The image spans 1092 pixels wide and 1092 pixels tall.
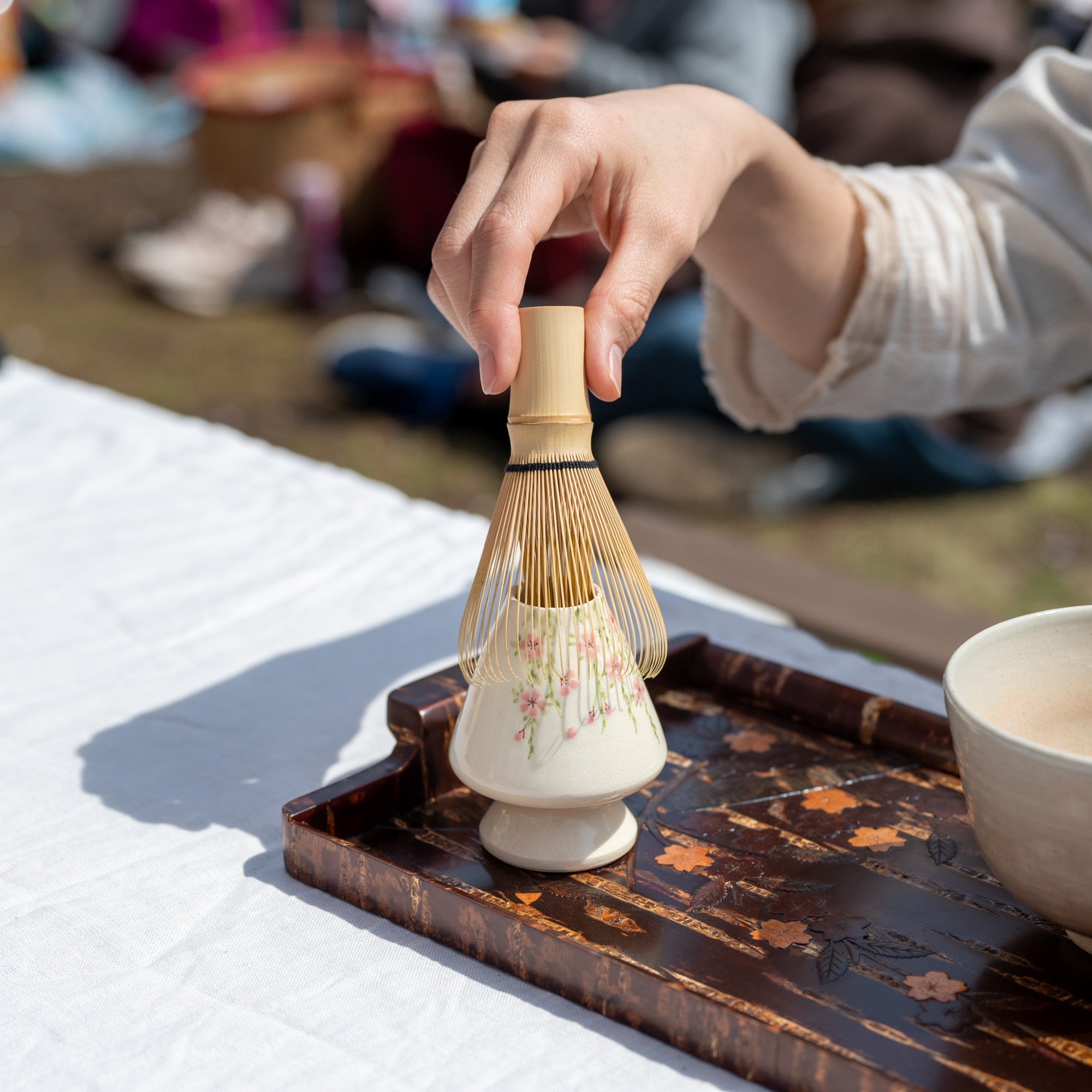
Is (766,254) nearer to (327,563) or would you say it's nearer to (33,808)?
(327,563)

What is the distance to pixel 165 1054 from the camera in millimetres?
485

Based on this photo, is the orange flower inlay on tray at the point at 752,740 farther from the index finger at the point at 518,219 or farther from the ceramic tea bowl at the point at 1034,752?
the index finger at the point at 518,219

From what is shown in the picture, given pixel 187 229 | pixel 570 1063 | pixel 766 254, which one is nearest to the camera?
pixel 570 1063

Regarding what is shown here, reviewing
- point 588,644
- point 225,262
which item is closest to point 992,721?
point 588,644

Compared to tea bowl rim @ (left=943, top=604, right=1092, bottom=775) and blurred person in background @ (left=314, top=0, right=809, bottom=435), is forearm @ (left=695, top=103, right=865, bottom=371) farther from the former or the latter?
blurred person in background @ (left=314, top=0, right=809, bottom=435)

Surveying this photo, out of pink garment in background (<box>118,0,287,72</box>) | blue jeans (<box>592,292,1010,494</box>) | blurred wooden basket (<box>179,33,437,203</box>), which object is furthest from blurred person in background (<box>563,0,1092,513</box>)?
pink garment in background (<box>118,0,287,72</box>)

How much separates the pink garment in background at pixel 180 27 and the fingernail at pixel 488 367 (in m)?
5.60

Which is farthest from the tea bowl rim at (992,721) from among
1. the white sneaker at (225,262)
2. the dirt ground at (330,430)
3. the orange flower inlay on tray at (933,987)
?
the white sneaker at (225,262)

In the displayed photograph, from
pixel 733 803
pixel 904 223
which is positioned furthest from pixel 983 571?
pixel 733 803

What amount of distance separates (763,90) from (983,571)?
1192 millimetres

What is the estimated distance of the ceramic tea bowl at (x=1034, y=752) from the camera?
46 cm

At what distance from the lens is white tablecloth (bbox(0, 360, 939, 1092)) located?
49 cm

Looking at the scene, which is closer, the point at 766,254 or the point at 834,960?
the point at 834,960

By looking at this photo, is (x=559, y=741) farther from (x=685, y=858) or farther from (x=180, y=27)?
(x=180, y=27)
